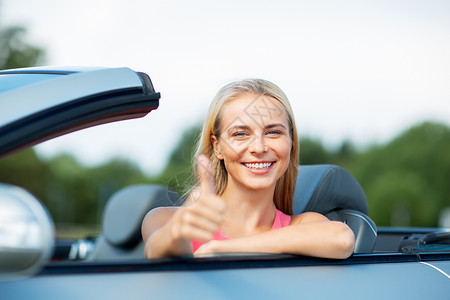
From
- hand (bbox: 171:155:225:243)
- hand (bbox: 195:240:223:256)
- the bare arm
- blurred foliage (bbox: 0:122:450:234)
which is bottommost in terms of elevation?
blurred foliage (bbox: 0:122:450:234)

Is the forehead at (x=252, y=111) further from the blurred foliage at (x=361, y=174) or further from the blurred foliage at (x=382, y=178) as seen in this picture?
the blurred foliage at (x=382, y=178)

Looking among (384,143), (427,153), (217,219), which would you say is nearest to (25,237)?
(217,219)

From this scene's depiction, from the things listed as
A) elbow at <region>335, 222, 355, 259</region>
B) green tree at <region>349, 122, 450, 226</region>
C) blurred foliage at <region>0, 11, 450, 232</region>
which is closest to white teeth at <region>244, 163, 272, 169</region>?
elbow at <region>335, 222, 355, 259</region>

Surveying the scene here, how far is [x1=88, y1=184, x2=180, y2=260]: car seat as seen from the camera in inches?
148

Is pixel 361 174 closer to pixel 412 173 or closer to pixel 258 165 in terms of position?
pixel 412 173

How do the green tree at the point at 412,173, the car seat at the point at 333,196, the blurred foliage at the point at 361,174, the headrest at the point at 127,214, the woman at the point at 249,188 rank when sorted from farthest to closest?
the green tree at the point at 412,173 → the blurred foliage at the point at 361,174 → the headrest at the point at 127,214 → the car seat at the point at 333,196 → the woman at the point at 249,188

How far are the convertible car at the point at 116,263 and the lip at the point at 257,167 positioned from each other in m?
0.42

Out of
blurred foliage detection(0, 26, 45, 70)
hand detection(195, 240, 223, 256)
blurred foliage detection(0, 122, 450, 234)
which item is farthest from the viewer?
blurred foliage detection(0, 122, 450, 234)

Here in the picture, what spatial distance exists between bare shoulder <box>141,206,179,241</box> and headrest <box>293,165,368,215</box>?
2.73ft

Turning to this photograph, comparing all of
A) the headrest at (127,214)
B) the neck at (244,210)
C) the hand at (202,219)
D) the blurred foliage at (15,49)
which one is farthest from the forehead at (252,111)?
the blurred foliage at (15,49)

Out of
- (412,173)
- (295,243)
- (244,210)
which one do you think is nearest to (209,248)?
(295,243)

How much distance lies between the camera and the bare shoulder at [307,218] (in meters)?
2.32

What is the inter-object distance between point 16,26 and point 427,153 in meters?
27.4

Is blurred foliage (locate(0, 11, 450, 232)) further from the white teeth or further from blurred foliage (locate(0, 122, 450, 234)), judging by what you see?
the white teeth
